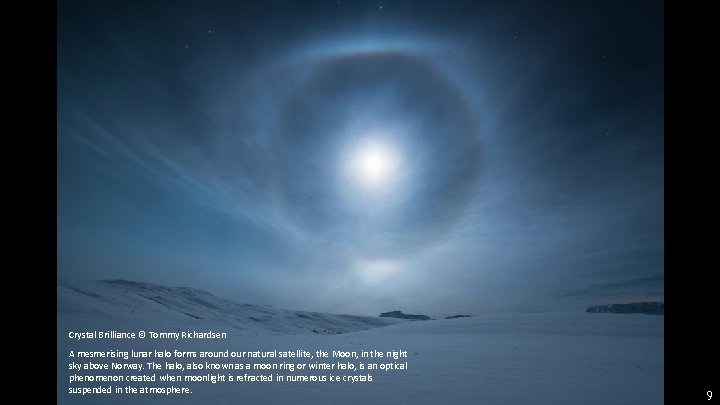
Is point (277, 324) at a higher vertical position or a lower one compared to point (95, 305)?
lower

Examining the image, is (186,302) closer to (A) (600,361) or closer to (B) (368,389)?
(B) (368,389)
